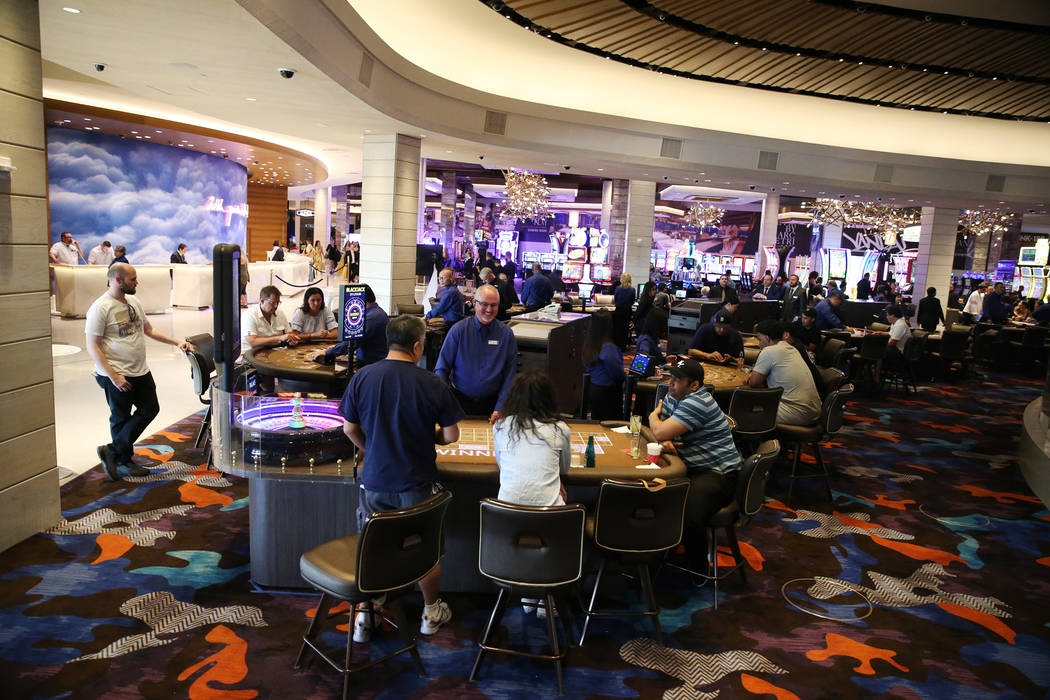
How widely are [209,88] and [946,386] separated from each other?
1221 cm

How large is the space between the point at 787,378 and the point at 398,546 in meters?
4.25

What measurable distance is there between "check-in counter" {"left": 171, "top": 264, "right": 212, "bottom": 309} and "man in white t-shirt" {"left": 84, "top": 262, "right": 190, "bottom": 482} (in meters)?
9.79

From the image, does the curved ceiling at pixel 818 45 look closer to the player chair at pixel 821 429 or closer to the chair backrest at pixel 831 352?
the chair backrest at pixel 831 352

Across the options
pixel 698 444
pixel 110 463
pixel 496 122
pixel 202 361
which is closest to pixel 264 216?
pixel 496 122

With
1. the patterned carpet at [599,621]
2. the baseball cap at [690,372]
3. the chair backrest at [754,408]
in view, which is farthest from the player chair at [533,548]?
the chair backrest at [754,408]

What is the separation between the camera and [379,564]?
112 inches

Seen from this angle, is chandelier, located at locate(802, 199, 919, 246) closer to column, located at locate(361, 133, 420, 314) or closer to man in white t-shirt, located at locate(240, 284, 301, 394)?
column, located at locate(361, 133, 420, 314)

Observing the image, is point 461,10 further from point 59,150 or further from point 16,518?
point 59,150

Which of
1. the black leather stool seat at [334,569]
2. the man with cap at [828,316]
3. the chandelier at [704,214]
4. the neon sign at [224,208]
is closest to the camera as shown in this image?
the black leather stool seat at [334,569]

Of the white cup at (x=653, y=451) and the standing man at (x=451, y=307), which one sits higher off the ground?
the standing man at (x=451, y=307)

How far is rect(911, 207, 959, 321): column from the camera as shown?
57.3 feet

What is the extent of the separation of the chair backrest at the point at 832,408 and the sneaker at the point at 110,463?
19.1 ft

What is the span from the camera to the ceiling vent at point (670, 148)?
12.5m

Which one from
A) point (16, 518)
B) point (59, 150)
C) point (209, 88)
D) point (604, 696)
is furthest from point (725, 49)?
point (59, 150)
